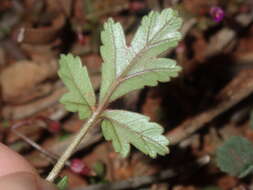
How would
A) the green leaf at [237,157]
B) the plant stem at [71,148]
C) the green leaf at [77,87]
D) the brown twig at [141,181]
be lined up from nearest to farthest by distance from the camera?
the plant stem at [71,148]
the green leaf at [77,87]
the green leaf at [237,157]
the brown twig at [141,181]

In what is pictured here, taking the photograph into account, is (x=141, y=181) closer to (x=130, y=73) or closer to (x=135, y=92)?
(x=135, y=92)

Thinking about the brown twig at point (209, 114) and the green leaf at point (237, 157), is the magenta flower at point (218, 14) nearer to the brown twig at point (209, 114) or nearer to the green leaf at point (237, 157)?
the brown twig at point (209, 114)

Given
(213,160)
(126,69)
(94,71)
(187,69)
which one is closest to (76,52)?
(94,71)

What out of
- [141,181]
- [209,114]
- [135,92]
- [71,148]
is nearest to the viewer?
[71,148]

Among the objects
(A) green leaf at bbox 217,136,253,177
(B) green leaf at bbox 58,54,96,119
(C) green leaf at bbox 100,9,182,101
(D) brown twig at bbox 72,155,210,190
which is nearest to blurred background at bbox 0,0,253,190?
(D) brown twig at bbox 72,155,210,190

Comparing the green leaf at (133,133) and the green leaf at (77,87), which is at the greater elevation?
the green leaf at (77,87)

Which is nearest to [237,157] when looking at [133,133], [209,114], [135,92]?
[209,114]

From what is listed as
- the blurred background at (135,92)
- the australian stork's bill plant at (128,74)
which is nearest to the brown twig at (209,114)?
the blurred background at (135,92)

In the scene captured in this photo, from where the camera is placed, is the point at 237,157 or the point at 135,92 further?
the point at 135,92
